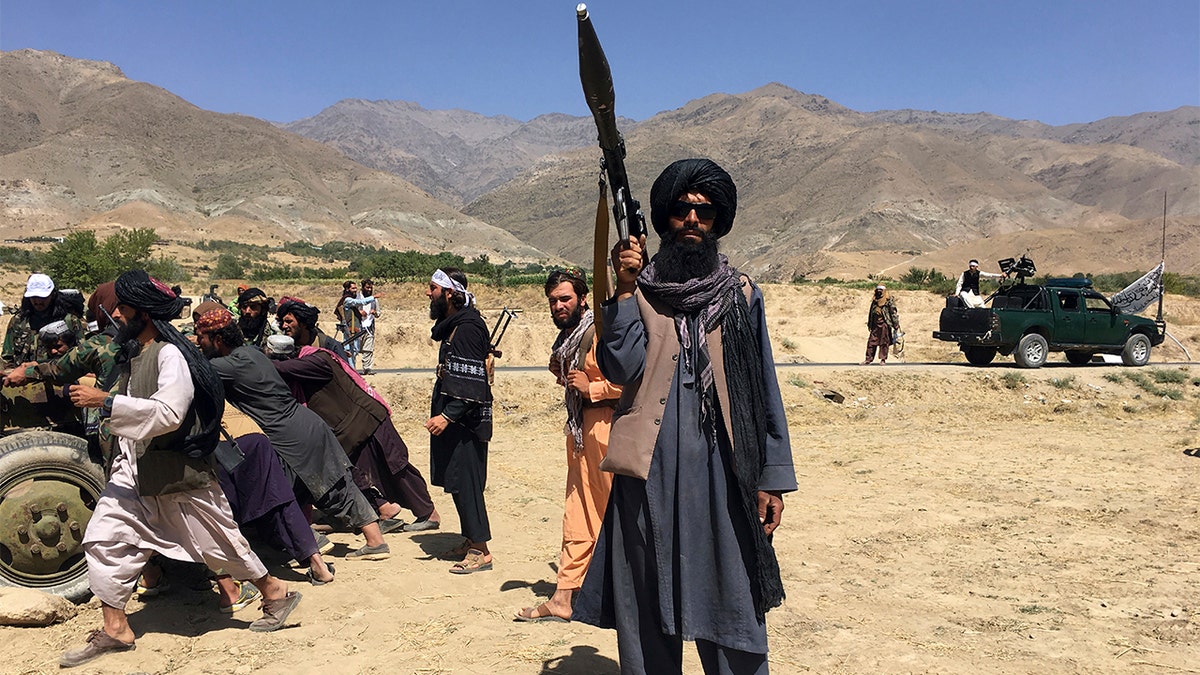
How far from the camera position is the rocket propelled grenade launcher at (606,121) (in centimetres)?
276

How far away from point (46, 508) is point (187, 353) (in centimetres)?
151

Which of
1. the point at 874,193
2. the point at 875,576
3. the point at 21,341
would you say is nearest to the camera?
the point at 875,576

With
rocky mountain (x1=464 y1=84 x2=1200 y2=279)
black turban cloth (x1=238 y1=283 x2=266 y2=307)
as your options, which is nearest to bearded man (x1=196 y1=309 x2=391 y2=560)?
black turban cloth (x1=238 y1=283 x2=266 y2=307)

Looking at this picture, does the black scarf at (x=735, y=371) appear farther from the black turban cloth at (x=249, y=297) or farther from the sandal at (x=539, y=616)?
the black turban cloth at (x=249, y=297)

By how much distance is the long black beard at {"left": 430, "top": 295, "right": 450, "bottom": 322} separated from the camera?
17.3ft

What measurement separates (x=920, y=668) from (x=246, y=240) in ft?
238

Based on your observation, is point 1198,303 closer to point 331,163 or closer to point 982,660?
point 982,660

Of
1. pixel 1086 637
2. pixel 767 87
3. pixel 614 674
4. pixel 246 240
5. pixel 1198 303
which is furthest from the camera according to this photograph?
pixel 767 87

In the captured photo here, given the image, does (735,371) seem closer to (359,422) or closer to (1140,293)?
(359,422)

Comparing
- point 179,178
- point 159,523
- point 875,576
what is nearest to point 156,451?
point 159,523

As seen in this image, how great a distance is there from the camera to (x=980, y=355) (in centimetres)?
1711

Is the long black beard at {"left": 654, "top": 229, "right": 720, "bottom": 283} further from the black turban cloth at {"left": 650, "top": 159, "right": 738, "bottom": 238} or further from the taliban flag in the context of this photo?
the taliban flag

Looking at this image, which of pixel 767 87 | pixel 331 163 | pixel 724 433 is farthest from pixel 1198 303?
pixel 767 87

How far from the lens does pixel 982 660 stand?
4145 mm
